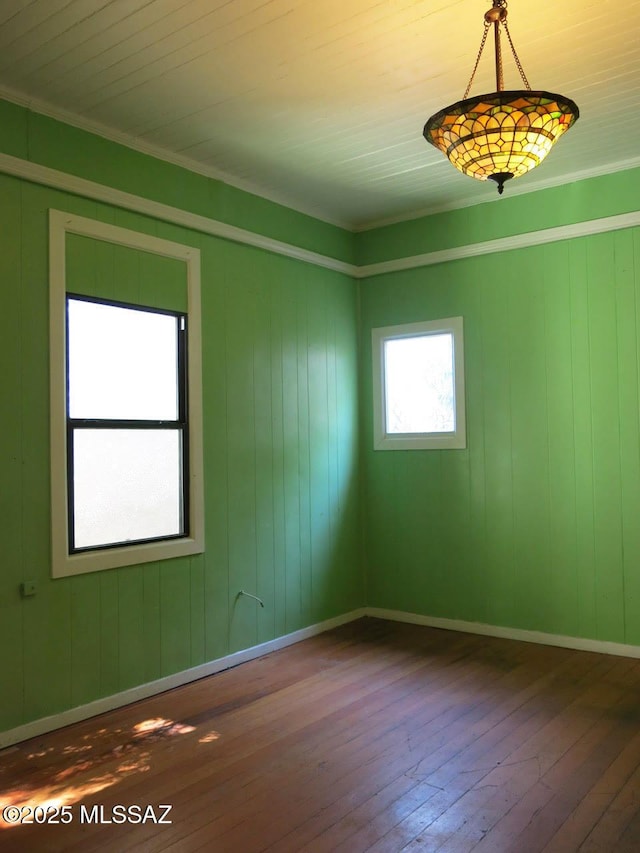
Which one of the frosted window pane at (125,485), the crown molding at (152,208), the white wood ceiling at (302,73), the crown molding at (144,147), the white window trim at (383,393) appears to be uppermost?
the white wood ceiling at (302,73)

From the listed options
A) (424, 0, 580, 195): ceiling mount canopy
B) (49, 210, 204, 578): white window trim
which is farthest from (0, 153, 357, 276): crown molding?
(424, 0, 580, 195): ceiling mount canopy

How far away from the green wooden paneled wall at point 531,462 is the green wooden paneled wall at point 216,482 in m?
0.52

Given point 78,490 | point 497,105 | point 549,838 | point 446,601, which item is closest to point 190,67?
point 497,105

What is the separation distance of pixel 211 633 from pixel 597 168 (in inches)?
143

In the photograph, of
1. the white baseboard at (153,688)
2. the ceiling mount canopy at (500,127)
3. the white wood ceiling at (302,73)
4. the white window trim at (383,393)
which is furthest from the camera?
the white window trim at (383,393)

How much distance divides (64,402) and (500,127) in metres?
2.28

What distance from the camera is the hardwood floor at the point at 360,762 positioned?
2.36m

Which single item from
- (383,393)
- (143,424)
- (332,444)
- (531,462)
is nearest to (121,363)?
(143,424)

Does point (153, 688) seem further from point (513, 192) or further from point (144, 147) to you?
point (513, 192)

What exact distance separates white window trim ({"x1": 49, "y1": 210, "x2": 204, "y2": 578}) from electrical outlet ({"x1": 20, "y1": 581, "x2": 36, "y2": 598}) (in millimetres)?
117

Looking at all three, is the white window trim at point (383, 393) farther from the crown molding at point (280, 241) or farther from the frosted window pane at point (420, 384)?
the crown molding at point (280, 241)

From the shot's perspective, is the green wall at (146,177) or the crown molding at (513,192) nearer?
the green wall at (146,177)

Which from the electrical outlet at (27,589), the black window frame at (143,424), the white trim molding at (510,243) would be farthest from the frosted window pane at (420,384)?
the electrical outlet at (27,589)

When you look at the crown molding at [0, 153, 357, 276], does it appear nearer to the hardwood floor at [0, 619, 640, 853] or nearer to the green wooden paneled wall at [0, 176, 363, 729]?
the green wooden paneled wall at [0, 176, 363, 729]
